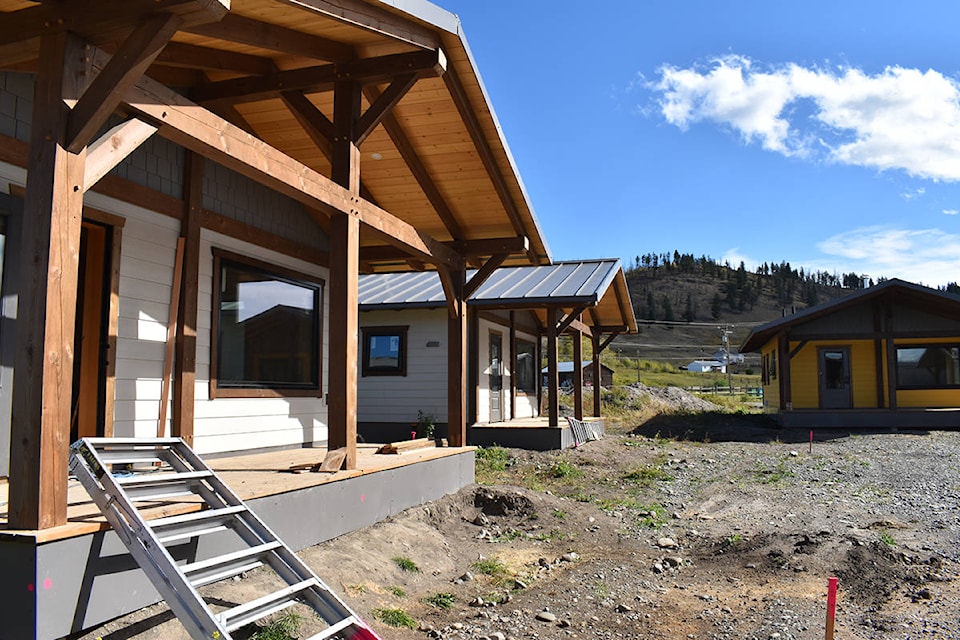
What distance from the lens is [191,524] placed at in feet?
13.4

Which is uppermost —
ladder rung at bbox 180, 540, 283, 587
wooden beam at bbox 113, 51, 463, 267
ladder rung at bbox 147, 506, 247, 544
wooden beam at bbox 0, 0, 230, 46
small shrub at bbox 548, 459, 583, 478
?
wooden beam at bbox 0, 0, 230, 46

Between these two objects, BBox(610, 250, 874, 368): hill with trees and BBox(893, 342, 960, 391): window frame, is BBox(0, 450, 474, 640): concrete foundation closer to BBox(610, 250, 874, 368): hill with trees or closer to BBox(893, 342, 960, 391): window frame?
BBox(893, 342, 960, 391): window frame

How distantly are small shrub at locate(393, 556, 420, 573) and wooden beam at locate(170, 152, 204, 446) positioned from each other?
2.21 meters

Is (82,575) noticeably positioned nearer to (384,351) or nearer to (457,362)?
(457,362)

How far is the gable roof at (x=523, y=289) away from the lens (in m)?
14.7

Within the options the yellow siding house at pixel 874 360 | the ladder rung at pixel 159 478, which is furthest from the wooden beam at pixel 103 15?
the yellow siding house at pixel 874 360

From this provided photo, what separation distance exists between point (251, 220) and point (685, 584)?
5.41m

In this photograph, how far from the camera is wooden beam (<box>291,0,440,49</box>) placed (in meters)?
5.26

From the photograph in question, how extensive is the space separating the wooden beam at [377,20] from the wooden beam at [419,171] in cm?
90

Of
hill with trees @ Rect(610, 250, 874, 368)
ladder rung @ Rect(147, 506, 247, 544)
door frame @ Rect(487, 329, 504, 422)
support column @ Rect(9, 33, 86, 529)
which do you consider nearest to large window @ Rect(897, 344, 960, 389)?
door frame @ Rect(487, 329, 504, 422)

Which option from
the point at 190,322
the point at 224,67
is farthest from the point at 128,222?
the point at 224,67

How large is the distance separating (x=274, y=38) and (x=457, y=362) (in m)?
4.53

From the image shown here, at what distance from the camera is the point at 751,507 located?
352 inches

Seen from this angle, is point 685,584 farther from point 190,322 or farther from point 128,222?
point 128,222
